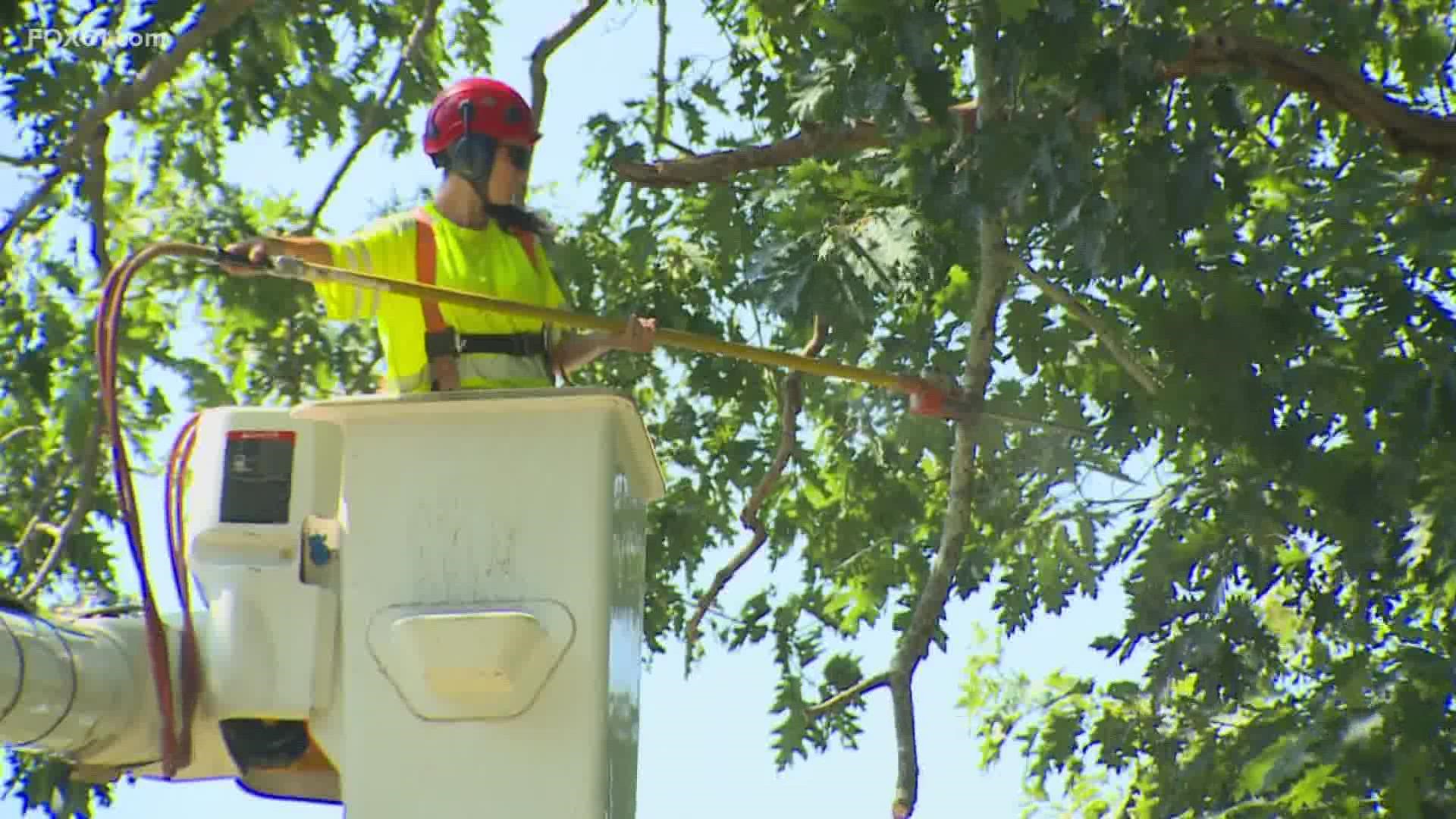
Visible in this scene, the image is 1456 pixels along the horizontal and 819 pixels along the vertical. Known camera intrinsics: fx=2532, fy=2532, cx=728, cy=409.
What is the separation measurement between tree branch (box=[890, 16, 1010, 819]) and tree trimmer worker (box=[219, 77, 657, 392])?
1147 mm

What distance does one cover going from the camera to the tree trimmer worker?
5090 mm

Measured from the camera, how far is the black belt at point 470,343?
16.7 feet

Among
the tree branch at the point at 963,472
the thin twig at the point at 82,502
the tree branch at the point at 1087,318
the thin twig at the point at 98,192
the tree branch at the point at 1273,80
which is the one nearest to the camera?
the tree branch at the point at 963,472

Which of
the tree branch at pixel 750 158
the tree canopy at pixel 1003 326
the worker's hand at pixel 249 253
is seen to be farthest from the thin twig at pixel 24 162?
the worker's hand at pixel 249 253

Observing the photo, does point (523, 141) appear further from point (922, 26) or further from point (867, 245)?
point (867, 245)

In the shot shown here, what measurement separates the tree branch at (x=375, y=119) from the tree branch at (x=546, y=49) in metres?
0.79

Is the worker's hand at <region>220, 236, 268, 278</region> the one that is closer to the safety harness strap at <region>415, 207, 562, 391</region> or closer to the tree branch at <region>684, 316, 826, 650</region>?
the safety harness strap at <region>415, 207, 562, 391</region>

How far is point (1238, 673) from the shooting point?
7.26 metres

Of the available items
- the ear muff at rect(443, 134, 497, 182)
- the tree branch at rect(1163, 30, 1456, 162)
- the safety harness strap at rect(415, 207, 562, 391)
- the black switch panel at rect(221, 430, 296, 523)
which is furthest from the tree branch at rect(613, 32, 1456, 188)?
the black switch panel at rect(221, 430, 296, 523)

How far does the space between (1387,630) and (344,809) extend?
3.96 m

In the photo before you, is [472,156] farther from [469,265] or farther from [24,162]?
[24,162]

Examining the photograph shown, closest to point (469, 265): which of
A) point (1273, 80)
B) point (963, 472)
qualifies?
point (963, 472)

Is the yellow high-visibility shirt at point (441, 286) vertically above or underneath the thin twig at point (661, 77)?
underneath

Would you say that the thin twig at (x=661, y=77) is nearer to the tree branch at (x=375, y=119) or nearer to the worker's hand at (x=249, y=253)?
the tree branch at (x=375, y=119)
